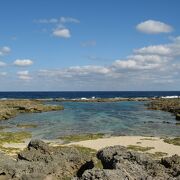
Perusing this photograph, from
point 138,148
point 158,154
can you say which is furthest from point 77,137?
point 158,154

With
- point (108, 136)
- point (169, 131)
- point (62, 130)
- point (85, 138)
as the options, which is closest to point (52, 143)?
point (85, 138)

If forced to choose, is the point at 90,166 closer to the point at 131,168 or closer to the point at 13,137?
the point at 131,168

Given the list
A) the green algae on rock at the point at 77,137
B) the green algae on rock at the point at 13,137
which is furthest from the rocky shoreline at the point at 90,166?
the green algae on rock at the point at 77,137

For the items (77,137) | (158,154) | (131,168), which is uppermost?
(131,168)

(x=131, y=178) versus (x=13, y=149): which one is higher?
(x=131, y=178)

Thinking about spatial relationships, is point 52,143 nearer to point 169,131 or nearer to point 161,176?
point 169,131

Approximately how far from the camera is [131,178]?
48.6 ft

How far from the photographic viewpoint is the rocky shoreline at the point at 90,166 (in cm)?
1534

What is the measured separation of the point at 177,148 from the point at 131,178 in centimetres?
2540

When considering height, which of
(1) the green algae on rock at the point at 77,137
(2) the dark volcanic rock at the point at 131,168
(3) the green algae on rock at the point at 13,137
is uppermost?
(2) the dark volcanic rock at the point at 131,168

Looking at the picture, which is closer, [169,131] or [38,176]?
[38,176]

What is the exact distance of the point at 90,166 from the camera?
19.3 m

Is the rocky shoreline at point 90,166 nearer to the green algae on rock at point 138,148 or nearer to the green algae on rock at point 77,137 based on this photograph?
the green algae on rock at point 138,148

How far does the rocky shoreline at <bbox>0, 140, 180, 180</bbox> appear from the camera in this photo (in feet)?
50.3
